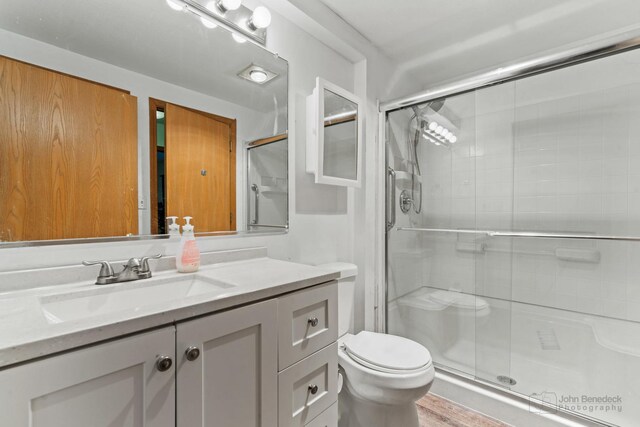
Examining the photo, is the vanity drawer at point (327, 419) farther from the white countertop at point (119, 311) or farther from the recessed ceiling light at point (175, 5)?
the recessed ceiling light at point (175, 5)

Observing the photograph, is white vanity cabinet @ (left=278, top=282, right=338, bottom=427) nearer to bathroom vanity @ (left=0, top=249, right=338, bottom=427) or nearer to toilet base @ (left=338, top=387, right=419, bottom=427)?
bathroom vanity @ (left=0, top=249, right=338, bottom=427)

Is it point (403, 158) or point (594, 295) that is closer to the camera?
point (594, 295)

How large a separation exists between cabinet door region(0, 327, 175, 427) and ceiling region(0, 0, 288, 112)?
0.94 metres

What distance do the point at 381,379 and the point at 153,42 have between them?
1.63m

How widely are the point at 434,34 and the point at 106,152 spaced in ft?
6.68

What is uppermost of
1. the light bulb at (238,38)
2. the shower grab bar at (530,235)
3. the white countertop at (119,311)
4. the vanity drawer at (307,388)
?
the light bulb at (238,38)

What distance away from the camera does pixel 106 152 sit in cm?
98

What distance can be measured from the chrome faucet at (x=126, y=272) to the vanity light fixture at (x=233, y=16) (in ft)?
3.25

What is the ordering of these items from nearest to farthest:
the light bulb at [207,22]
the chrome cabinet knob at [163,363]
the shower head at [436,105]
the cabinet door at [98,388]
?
the cabinet door at [98,388]
the chrome cabinet knob at [163,363]
the light bulb at [207,22]
the shower head at [436,105]

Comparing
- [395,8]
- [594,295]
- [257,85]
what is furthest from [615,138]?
[257,85]

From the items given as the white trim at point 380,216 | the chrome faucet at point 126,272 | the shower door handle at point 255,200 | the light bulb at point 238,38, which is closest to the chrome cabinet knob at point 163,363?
the chrome faucet at point 126,272

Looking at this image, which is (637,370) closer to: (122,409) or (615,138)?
(615,138)

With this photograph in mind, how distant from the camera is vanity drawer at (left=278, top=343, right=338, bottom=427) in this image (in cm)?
88

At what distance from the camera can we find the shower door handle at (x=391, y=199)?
→ 84.4 inches
